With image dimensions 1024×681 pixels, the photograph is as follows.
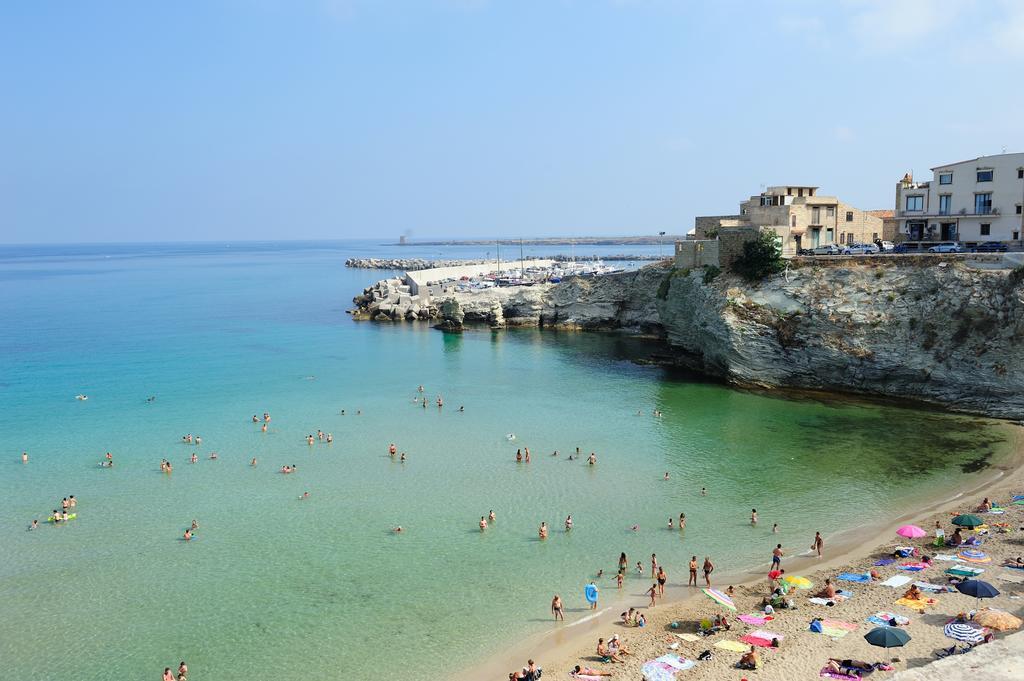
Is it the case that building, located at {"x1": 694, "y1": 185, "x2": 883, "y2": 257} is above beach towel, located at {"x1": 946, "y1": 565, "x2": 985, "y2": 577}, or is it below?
above

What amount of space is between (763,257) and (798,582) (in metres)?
31.7

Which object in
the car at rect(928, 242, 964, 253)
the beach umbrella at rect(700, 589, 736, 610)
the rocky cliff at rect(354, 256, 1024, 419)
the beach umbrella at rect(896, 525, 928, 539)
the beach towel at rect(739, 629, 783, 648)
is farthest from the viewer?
the car at rect(928, 242, 964, 253)

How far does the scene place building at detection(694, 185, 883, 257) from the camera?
55.1m

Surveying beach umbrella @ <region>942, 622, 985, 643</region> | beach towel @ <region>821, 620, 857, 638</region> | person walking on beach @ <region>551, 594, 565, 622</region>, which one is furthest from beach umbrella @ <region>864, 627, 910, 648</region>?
person walking on beach @ <region>551, 594, 565, 622</region>

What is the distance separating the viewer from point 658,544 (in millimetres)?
25875

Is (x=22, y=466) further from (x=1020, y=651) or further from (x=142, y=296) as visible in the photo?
(x=142, y=296)

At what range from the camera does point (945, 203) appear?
53094 mm

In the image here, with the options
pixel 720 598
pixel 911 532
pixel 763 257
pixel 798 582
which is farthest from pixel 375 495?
pixel 763 257

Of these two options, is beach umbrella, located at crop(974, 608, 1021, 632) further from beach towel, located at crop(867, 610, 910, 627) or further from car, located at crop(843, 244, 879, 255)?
car, located at crop(843, 244, 879, 255)

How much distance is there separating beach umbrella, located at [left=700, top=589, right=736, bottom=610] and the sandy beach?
20.1 inches

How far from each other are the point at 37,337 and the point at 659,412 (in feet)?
221

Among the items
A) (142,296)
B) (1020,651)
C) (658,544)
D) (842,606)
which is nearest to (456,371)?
(658,544)

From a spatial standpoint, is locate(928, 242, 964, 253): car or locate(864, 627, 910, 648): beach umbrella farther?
locate(928, 242, 964, 253): car

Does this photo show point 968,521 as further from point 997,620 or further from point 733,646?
point 733,646
